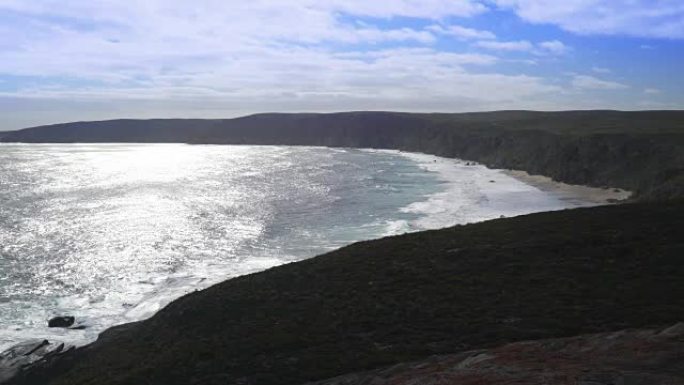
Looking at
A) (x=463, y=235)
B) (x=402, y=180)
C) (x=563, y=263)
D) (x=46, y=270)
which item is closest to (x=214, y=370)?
(x=563, y=263)

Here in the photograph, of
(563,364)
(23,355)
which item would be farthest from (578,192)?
(563,364)

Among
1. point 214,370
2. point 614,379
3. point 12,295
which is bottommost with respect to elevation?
point 12,295

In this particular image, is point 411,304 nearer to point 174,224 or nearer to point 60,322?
point 60,322

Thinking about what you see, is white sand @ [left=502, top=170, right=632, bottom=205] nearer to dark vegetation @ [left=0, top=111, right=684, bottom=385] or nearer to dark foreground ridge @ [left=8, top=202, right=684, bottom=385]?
dark vegetation @ [left=0, top=111, right=684, bottom=385]

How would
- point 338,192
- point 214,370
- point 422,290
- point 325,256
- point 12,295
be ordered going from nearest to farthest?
point 214,370, point 422,290, point 325,256, point 12,295, point 338,192

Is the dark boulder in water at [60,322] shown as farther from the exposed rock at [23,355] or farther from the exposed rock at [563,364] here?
the exposed rock at [563,364]

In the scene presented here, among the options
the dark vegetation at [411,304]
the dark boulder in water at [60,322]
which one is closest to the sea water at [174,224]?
the dark boulder in water at [60,322]

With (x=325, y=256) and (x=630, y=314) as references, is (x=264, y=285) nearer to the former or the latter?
(x=325, y=256)
